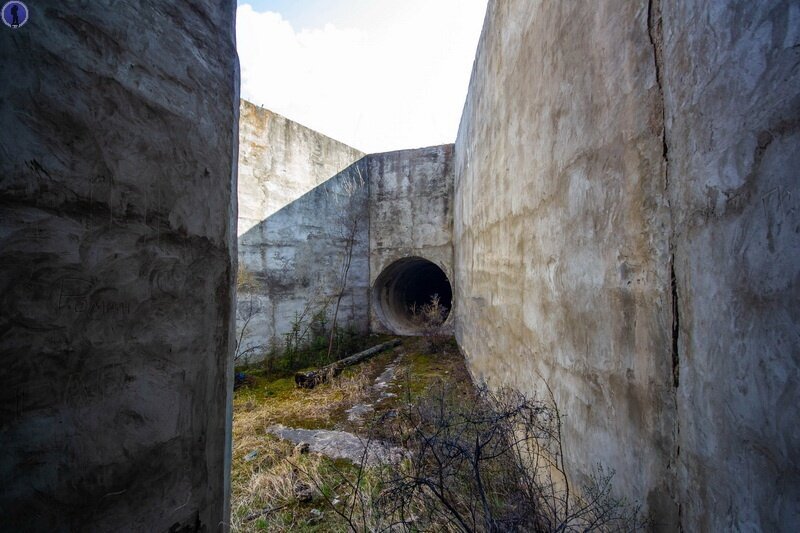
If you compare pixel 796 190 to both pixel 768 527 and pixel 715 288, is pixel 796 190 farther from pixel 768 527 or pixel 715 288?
pixel 768 527

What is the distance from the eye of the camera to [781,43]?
741 mm

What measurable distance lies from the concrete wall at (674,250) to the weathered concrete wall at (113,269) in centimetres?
143

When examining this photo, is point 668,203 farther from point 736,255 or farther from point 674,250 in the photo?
point 736,255

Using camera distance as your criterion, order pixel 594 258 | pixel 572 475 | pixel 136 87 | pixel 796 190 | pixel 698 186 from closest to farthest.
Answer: pixel 796 190 < pixel 136 87 < pixel 698 186 < pixel 594 258 < pixel 572 475

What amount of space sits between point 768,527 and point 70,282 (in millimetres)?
1608

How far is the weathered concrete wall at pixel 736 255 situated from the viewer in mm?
738

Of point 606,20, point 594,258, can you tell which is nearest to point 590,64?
point 606,20

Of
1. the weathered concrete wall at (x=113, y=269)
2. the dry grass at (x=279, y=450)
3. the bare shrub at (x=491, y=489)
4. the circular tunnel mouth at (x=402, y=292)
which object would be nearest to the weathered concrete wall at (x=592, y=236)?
the bare shrub at (x=491, y=489)

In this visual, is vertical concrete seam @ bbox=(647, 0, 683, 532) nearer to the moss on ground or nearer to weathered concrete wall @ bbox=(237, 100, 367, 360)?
the moss on ground

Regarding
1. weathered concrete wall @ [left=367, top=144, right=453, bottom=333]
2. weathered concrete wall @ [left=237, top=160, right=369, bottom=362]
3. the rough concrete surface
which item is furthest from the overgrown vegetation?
weathered concrete wall @ [left=367, top=144, right=453, bottom=333]

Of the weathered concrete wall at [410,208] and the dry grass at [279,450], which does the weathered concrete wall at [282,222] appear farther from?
the dry grass at [279,450]

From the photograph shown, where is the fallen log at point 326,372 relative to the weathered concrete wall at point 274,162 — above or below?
below

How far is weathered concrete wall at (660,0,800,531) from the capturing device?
0.74 metres

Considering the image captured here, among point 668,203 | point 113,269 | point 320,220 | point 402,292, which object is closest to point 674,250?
point 668,203
